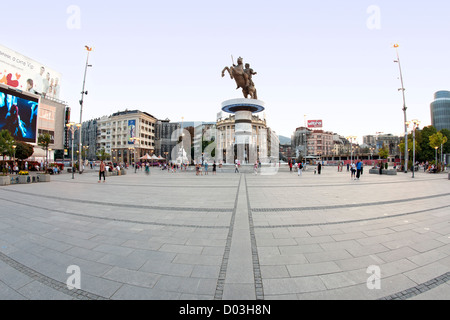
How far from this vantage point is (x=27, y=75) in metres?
45.7

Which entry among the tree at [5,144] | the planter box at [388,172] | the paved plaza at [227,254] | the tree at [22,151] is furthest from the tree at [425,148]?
the tree at [22,151]

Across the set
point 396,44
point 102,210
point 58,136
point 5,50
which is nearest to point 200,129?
point 58,136

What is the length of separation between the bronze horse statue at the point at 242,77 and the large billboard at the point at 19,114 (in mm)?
41535

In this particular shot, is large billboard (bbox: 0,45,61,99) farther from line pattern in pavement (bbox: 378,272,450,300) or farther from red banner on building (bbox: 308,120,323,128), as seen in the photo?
red banner on building (bbox: 308,120,323,128)

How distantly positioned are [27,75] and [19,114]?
15.8m

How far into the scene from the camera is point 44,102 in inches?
1988

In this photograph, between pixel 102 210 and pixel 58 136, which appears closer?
pixel 102 210

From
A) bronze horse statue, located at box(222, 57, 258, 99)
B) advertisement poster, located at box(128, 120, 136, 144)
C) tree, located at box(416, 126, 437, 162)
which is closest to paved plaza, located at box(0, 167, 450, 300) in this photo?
bronze horse statue, located at box(222, 57, 258, 99)

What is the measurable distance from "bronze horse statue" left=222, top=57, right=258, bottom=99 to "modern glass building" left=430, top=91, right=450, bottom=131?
121367mm

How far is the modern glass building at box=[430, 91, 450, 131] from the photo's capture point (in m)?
93.1

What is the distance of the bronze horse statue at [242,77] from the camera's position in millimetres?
24922
